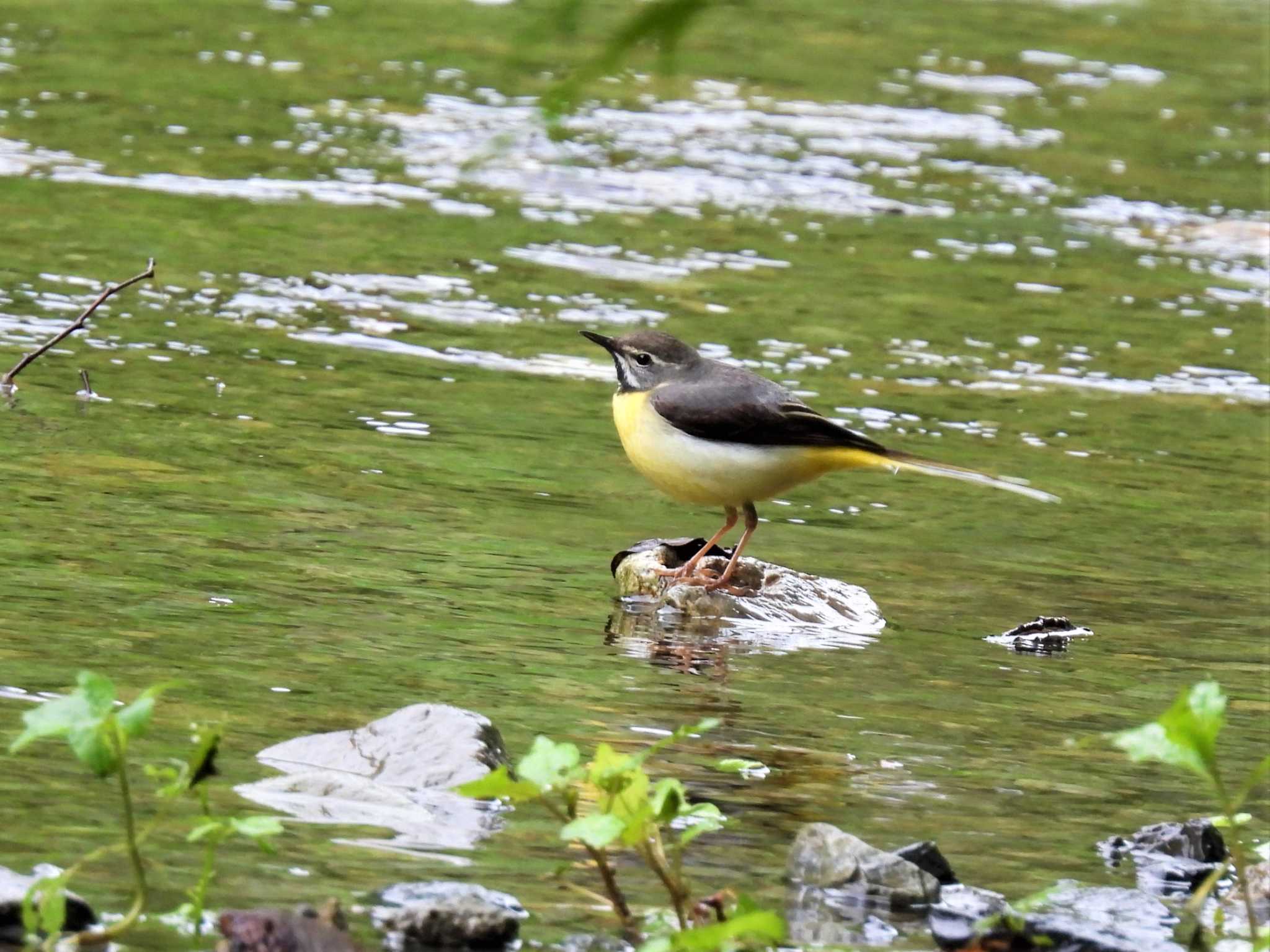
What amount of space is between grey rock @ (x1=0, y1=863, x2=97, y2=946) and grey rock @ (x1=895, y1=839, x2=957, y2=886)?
5.81 feet

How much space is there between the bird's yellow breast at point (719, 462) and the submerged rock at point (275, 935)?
4226mm

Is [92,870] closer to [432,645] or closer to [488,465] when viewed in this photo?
[432,645]

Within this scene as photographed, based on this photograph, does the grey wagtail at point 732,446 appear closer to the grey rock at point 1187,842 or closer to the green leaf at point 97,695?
the grey rock at point 1187,842

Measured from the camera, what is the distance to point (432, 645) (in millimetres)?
6711

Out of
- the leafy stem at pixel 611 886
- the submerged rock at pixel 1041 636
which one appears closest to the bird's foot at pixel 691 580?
the submerged rock at pixel 1041 636

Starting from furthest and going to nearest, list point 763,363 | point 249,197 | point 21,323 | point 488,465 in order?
point 249,197 < point 763,363 < point 21,323 < point 488,465

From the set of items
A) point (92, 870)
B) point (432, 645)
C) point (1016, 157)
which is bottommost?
point (1016, 157)

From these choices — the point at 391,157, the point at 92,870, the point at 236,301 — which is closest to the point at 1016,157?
the point at 391,157

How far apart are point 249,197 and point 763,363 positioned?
→ 174 inches

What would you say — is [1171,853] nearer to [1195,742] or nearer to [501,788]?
[1195,742]

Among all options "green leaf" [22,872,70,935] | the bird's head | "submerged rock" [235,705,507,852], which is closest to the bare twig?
the bird's head

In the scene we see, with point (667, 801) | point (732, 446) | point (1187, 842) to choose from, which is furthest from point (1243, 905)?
point (732, 446)

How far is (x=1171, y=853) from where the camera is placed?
5.15 meters

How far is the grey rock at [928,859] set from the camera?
4777 mm
